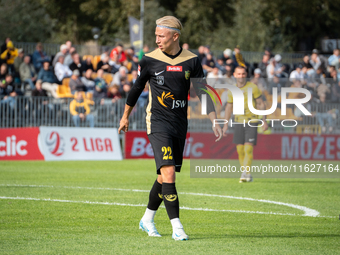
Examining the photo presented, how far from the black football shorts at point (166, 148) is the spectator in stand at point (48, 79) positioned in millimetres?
16404

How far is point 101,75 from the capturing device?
2353 cm

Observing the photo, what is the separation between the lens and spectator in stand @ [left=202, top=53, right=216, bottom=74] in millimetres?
24844

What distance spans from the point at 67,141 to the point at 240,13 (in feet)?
134

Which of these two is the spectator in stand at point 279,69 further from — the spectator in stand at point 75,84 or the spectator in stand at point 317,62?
the spectator in stand at point 75,84

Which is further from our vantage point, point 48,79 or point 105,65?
point 105,65

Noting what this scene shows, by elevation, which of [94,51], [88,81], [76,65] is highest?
[94,51]

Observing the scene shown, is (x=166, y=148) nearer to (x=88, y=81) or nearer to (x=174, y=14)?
(x=88, y=81)

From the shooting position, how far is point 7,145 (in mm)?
18953

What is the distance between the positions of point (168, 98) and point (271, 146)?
14.9 meters

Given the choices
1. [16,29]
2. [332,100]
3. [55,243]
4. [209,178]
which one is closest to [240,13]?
[16,29]

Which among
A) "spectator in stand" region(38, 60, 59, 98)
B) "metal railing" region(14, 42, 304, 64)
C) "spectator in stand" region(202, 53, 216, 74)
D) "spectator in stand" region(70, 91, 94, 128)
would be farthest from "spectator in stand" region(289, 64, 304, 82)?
"spectator in stand" region(38, 60, 59, 98)

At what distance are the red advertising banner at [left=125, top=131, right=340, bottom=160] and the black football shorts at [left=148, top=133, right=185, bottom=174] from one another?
13190 millimetres

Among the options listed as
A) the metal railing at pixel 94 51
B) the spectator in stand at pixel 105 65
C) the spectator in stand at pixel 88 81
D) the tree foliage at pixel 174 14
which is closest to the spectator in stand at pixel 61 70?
the spectator in stand at pixel 88 81

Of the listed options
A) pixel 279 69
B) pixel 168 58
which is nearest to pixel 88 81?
pixel 279 69
